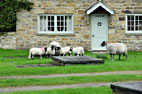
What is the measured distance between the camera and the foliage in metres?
26.8

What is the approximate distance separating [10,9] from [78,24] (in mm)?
5243

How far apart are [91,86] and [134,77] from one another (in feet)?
7.41

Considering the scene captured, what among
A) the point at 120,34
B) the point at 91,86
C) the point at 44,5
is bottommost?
the point at 91,86

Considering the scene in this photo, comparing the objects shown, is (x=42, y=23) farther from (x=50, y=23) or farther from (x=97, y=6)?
(x=97, y=6)

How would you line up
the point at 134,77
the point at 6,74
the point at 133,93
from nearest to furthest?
the point at 133,93 < the point at 134,77 < the point at 6,74

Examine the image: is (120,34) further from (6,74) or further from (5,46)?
(6,74)

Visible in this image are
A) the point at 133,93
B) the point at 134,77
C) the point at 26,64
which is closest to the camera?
the point at 133,93

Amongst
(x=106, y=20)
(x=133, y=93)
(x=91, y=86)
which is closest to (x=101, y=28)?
(x=106, y=20)

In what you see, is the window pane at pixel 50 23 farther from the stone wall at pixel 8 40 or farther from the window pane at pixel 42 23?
the stone wall at pixel 8 40

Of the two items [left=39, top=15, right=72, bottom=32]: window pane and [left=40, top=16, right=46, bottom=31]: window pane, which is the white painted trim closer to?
[left=39, top=15, right=72, bottom=32]: window pane

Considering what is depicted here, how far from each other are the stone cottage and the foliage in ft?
1.27

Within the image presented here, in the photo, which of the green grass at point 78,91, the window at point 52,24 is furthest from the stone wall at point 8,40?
the green grass at point 78,91

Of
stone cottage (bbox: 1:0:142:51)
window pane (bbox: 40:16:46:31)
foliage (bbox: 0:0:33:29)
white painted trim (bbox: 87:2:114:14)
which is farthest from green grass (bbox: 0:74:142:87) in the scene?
foliage (bbox: 0:0:33:29)

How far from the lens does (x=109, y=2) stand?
27250 mm
